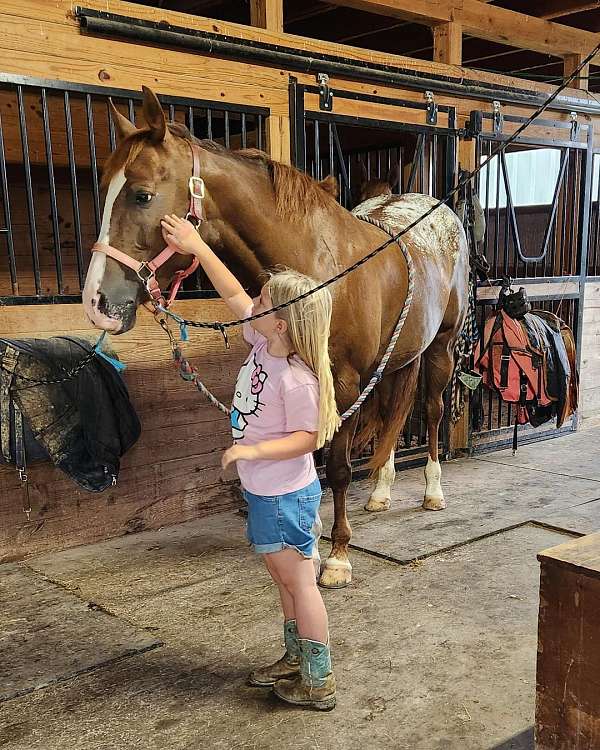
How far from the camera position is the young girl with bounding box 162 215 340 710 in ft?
5.16

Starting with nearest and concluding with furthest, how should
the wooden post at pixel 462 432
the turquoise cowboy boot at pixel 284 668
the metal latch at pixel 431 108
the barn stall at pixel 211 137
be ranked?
the turquoise cowboy boot at pixel 284 668 < the barn stall at pixel 211 137 < the metal latch at pixel 431 108 < the wooden post at pixel 462 432

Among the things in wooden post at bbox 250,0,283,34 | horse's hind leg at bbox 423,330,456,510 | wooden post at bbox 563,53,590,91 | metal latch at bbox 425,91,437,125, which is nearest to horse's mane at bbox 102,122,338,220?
wooden post at bbox 250,0,283,34

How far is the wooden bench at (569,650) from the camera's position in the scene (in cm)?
133

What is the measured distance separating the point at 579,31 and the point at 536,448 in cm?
274

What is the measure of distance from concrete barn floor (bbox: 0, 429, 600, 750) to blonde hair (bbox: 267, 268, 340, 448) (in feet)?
2.42

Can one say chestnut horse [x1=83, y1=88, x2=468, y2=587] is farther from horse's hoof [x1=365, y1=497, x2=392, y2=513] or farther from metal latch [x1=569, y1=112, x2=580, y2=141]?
metal latch [x1=569, y1=112, x2=580, y2=141]

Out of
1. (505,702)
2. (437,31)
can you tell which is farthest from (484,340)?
(505,702)

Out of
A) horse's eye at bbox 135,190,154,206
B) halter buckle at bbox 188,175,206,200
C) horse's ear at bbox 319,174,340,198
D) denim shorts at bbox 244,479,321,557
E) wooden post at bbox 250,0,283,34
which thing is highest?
wooden post at bbox 250,0,283,34

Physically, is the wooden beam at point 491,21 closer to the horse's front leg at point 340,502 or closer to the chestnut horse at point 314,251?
the chestnut horse at point 314,251

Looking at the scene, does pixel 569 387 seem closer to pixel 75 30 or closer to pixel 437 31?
pixel 437 31

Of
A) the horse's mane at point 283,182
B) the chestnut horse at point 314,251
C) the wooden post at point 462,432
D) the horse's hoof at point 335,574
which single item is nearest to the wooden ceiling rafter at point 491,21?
the wooden post at point 462,432

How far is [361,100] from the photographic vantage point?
11.4ft

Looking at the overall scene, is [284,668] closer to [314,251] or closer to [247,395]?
[247,395]

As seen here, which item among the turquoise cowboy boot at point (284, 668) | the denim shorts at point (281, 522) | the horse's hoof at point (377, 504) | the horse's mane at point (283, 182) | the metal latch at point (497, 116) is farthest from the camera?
the metal latch at point (497, 116)
